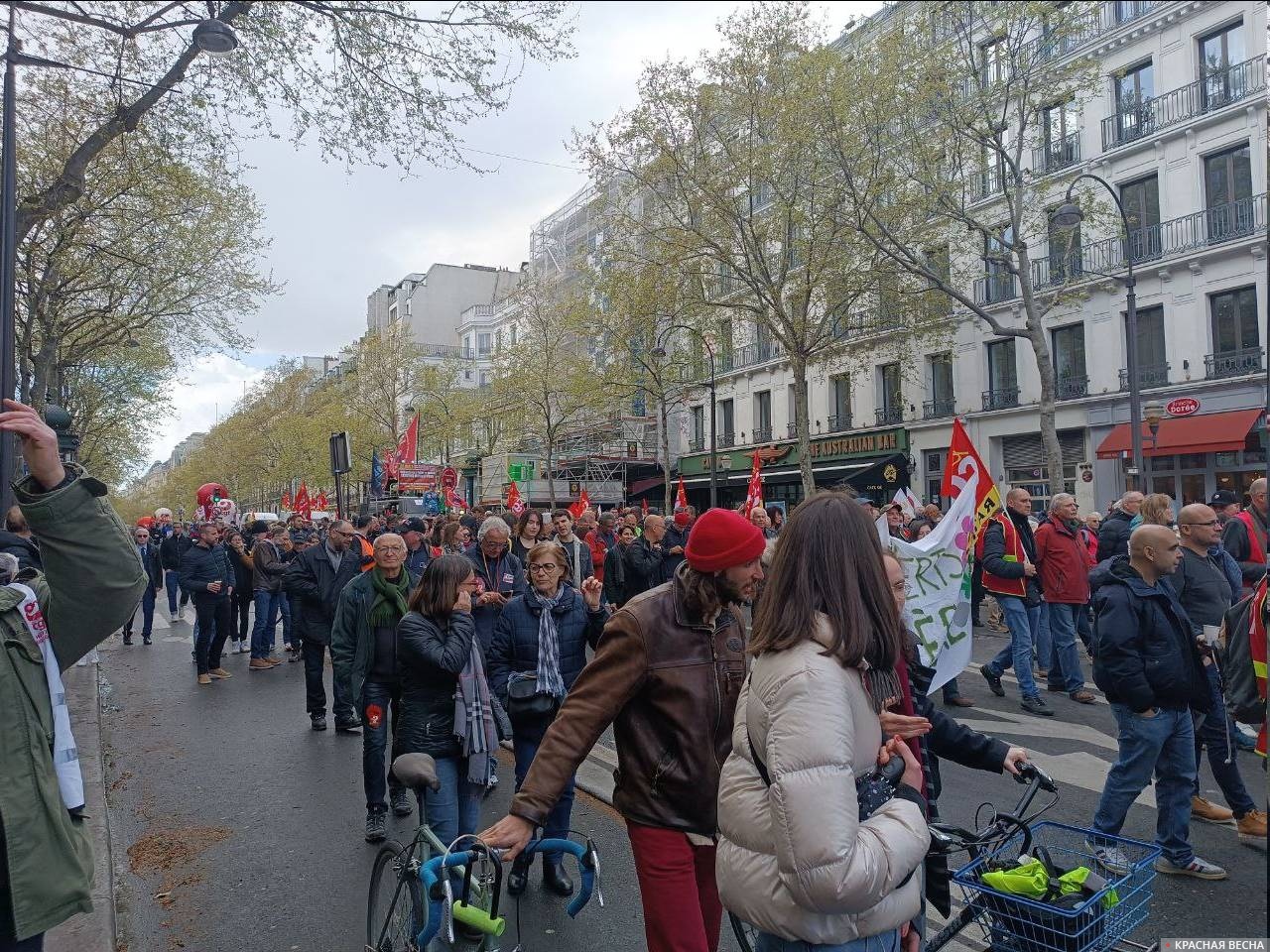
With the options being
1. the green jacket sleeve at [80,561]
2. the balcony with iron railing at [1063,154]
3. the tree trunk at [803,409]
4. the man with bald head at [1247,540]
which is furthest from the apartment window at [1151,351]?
the green jacket sleeve at [80,561]

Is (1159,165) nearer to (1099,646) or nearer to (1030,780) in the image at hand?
(1099,646)

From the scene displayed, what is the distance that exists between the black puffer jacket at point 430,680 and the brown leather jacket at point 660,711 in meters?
1.72

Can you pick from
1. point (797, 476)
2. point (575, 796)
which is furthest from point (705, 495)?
point (575, 796)

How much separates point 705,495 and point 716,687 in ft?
123

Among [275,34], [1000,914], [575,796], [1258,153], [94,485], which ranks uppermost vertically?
[1258,153]

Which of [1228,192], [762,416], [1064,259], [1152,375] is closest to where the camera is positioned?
[1228,192]

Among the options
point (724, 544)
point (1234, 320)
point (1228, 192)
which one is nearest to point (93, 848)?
point (724, 544)

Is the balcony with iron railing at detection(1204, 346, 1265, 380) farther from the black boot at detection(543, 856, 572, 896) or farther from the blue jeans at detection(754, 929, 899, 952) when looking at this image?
the blue jeans at detection(754, 929, 899, 952)

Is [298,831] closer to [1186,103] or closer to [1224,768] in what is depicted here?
[1224,768]

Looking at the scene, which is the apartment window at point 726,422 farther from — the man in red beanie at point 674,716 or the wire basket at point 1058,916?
the wire basket at point 1058,916

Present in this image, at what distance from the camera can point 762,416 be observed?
3859 centimetres

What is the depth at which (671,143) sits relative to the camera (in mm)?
21938

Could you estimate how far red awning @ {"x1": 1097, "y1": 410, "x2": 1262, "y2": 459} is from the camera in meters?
21.0

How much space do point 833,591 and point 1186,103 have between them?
27161 mm
